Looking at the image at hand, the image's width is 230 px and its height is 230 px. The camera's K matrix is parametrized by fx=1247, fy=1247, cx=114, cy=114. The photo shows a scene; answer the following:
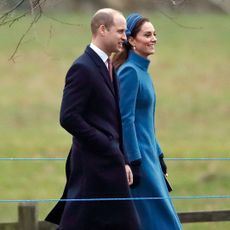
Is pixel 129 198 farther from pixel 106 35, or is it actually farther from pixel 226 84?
pixel 226 84

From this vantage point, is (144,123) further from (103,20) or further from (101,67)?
(103,20)

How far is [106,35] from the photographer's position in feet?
26.6

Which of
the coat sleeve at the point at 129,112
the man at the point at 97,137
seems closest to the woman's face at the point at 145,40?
the coat sleeve at the point at 129,112

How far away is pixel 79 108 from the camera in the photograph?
311 inches

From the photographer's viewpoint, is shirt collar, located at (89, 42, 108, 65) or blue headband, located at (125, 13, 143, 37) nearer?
shirt collar, located at (89, 42, 108, 65)

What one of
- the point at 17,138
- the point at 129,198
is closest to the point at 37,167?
the point at 17,138

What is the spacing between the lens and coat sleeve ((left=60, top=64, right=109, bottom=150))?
786 centimetres

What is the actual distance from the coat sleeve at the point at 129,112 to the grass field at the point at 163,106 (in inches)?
22.3

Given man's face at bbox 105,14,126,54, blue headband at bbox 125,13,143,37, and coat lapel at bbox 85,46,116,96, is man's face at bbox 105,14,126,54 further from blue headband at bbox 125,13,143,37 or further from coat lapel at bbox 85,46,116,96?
blue headband at bbox 125,13,143,37

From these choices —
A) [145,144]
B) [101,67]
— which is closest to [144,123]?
[145,144]

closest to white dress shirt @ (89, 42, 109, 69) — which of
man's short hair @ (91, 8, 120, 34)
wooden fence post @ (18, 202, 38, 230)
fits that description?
man's short hair @ (91, 8, 120, 34)

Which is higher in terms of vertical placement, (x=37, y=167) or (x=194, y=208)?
(x=194, y=208)

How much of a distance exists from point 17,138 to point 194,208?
861cm

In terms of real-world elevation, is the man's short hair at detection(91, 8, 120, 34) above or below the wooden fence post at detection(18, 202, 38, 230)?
above
